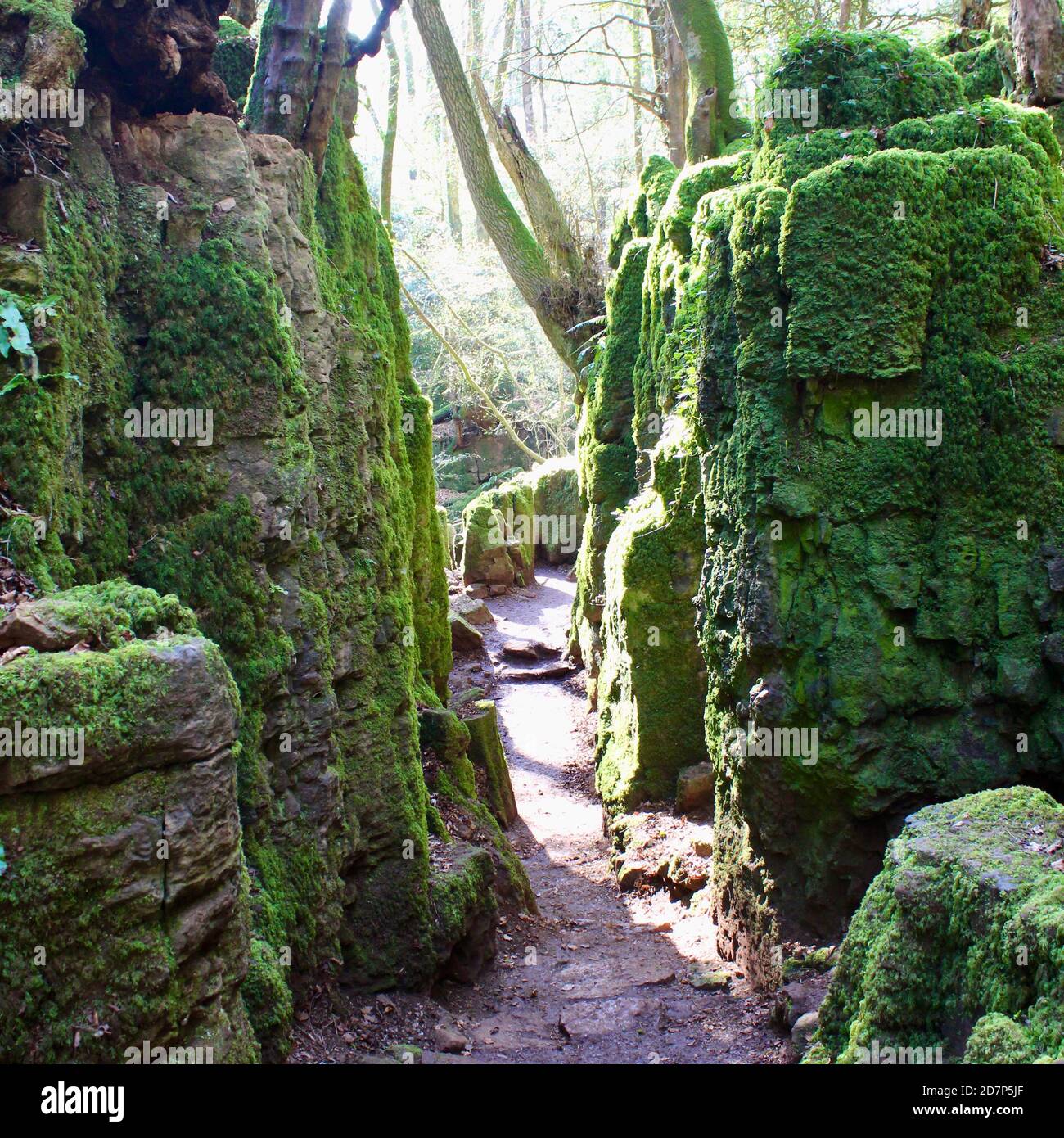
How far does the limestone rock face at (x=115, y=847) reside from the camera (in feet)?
11.4

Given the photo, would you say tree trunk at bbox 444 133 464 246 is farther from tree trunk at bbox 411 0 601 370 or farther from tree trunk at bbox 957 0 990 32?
tree trunk at bbox 957 0 990 32

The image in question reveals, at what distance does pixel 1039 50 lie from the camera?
8859mm

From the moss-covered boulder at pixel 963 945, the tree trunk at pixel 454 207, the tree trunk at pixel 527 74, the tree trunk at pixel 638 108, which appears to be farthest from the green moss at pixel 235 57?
the tree trunk at pixel 454 207

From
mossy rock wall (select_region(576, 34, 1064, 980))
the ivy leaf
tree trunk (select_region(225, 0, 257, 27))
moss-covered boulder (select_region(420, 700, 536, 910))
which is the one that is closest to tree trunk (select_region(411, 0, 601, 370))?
tree trunk (select_region(225, 0, 257, 27))

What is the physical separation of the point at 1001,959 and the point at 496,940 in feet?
19.4

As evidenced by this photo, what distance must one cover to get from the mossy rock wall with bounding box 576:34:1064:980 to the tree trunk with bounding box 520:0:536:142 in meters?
9.85

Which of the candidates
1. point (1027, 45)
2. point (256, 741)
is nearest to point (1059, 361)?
point (1027, 45)

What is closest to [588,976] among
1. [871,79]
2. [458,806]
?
[458,806]

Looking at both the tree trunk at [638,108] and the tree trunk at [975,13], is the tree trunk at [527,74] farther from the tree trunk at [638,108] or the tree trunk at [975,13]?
the tree trunk at [975,13]

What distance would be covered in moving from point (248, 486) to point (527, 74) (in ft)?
42.1

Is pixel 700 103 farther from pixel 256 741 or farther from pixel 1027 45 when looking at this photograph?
pixel 256 741

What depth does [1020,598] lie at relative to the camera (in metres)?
6.96

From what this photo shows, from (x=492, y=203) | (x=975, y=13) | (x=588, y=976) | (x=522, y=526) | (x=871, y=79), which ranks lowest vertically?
(x=588, y=976)

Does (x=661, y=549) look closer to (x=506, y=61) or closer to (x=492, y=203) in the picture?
(x=492, y=203)
